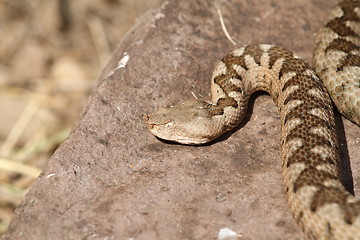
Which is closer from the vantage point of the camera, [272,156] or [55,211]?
[55,211]

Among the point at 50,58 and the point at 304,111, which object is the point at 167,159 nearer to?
the point at 304,111

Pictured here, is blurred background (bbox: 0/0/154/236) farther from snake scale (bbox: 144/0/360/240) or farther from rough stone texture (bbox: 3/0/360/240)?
snake scale (bbox: 144/0/360/240)

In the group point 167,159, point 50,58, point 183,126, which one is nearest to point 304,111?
point 183,126

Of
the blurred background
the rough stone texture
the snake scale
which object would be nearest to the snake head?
the snake scale

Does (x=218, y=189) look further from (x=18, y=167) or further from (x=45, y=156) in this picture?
(x=45, y=156)

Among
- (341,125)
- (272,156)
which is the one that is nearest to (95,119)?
(272,156)

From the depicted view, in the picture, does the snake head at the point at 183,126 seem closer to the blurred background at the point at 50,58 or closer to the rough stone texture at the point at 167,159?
the rough stone texture at the point at 167,159
